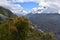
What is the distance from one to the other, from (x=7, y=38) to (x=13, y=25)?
178cm

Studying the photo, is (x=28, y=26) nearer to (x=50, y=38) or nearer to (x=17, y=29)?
(x=17, y=29)

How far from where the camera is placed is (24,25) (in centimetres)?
3100

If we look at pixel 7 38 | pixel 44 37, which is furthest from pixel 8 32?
pixel 44 37

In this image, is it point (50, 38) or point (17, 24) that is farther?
point (50, 38)

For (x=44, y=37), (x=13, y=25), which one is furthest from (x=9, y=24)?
(x=44, y=37)

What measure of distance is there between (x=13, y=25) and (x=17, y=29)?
0.71 metres

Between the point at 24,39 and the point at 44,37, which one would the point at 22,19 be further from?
the point at 44,37

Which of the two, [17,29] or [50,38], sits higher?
[17,29]

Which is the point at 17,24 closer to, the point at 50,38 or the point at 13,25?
the point at 13,25

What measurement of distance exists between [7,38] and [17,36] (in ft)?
4.32

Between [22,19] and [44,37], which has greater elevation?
[22,19]

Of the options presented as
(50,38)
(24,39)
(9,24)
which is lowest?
(50,38)

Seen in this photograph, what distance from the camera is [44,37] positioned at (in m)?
60.8

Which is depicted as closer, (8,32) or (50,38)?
(8,32)
